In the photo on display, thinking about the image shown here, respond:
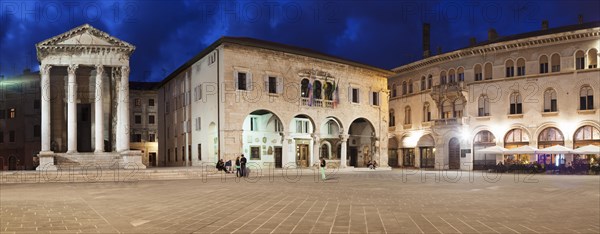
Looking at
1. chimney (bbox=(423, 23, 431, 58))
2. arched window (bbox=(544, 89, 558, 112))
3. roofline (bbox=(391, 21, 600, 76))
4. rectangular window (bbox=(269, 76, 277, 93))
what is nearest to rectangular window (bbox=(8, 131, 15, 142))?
rectangular window (bbox=(269, 76, 277, 93))

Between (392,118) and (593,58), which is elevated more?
(593,58)

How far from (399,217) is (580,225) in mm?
3754

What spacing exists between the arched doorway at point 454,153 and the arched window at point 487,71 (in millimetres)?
6653

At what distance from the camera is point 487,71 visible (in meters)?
46.1

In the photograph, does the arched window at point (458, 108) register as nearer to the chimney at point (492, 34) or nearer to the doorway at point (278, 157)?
the chimney at point (492, 34)

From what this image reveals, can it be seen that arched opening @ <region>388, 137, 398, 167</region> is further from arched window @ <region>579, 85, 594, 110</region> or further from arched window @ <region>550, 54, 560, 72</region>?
arched window @ <region>579, 85, 594, 110</region>

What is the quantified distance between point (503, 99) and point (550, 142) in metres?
5.61

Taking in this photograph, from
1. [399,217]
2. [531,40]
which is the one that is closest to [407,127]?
[531,40]

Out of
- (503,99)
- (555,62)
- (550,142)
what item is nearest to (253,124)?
(503,99)

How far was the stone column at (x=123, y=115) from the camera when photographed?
34750 millimetres

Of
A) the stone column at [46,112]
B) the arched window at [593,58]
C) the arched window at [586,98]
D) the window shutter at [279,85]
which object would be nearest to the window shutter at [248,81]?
the window shutter at [279,85]

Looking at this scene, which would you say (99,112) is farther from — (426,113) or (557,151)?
(557,151)

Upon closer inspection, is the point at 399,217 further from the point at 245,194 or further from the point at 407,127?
the point at 407,127

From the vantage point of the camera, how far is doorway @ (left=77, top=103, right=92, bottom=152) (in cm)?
3941
